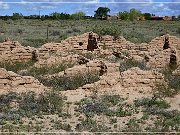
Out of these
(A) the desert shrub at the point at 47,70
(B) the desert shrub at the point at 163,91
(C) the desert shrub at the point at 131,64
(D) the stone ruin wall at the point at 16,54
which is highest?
(D) the stone ruin wall at the point at 16,54

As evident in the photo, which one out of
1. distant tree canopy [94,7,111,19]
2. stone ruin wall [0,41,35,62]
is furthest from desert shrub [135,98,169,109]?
distant tree canopy [94,7,111,19]

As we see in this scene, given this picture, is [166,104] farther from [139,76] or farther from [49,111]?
[49,111]

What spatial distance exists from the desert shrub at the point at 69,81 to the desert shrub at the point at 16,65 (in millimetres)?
2673

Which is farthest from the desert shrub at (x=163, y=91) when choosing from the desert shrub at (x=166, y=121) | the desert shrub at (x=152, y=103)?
the desert shrub at (x=166, y=121)

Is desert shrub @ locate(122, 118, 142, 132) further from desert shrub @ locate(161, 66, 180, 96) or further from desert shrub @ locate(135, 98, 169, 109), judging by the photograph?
desert shrub @ locate(161, 66, 180, 96)

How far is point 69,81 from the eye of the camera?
12.9 metres

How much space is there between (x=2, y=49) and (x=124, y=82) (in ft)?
26.2

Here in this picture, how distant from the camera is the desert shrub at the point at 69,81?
12453mm

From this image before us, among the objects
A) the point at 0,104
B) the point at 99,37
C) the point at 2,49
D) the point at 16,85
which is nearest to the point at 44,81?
the point at 16,85

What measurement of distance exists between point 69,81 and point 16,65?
156 inches

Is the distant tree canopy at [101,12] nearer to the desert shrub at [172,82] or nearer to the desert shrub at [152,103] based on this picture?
the desert shrub at [172,82]

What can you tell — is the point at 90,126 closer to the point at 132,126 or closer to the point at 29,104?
the point at 132,126

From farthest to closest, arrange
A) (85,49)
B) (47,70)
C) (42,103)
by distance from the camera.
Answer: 1. (85,49)
2. (47,70)
3. (42,103)

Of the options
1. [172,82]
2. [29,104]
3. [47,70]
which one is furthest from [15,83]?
[172,82]
